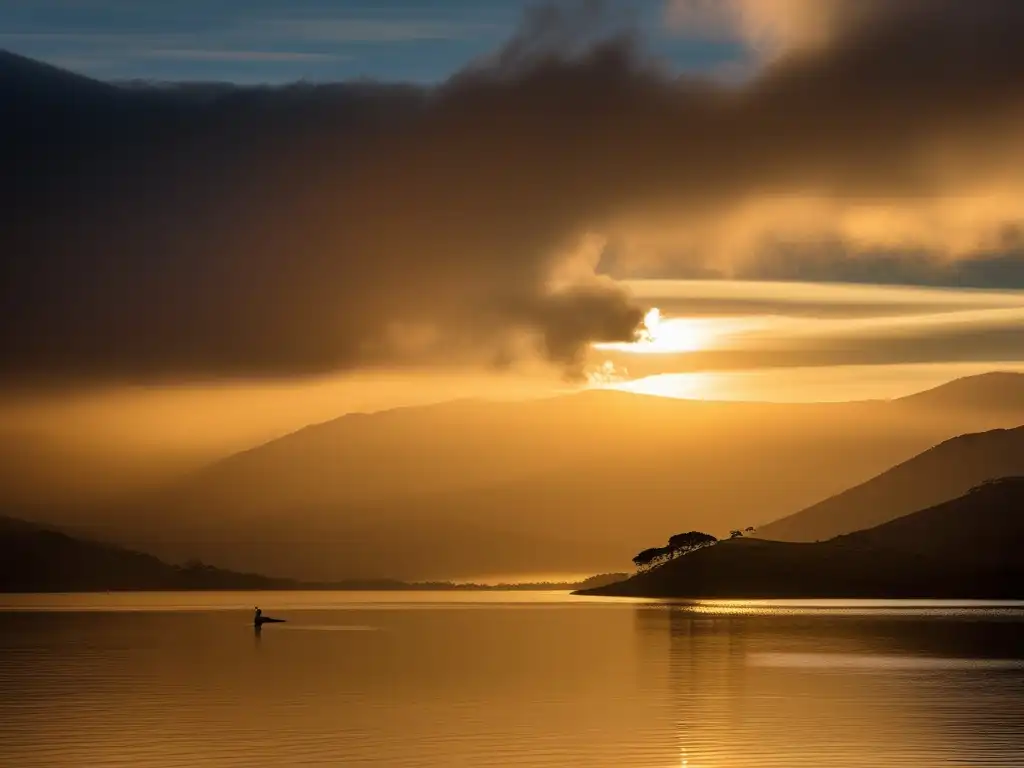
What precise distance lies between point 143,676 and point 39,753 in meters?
52.9

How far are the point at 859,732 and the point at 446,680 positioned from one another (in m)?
46.9

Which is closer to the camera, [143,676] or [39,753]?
[39,753]

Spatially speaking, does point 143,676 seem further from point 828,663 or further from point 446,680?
point 828,663

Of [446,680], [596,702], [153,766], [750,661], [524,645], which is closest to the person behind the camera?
[153,766]

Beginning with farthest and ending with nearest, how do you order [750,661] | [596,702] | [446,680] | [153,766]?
[750,661], [446,680], [596,702], [153,766]

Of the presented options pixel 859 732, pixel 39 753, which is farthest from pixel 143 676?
pixel 859 732

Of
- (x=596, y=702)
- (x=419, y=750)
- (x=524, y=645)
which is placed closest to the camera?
(x=419, y=750)

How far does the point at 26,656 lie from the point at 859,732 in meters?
95.6

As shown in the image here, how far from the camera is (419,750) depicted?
81062mm

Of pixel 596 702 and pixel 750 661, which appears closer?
pixel 596 702

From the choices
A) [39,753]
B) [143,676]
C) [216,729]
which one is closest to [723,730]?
[216,729]

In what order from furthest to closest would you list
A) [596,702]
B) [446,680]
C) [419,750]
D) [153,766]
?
[446,680] → [596,702] → [419,750] → [153,766]

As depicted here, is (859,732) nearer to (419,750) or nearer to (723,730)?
(723,730)

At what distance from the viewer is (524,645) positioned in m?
188
